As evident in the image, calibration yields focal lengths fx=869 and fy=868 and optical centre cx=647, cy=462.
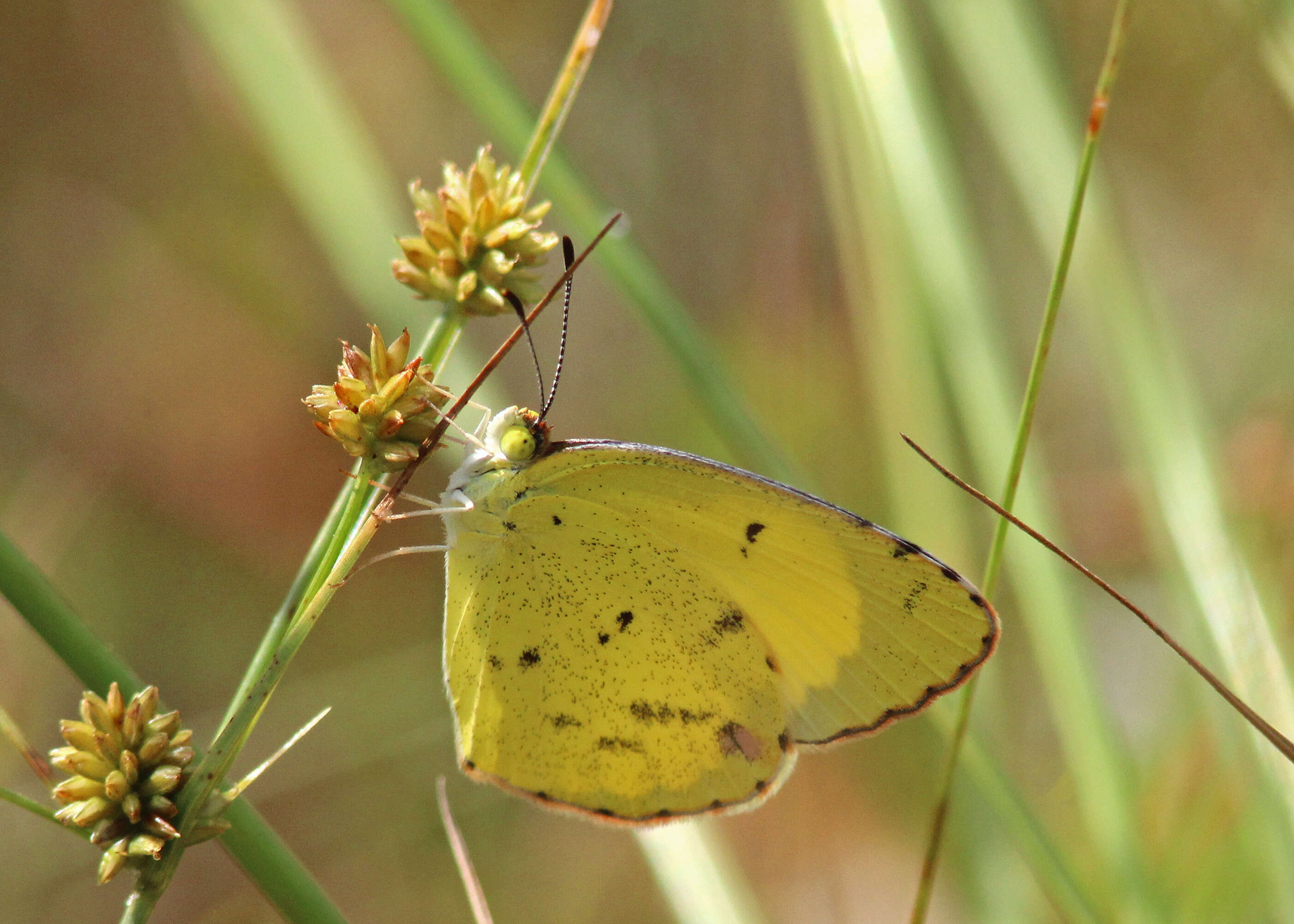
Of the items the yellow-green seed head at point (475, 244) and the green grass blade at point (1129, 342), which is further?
the green grass blade at point (1129, 342)

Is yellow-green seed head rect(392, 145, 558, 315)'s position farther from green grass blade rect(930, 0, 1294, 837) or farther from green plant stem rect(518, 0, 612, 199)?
green grass blade rect(930, 0, 1294, 837)

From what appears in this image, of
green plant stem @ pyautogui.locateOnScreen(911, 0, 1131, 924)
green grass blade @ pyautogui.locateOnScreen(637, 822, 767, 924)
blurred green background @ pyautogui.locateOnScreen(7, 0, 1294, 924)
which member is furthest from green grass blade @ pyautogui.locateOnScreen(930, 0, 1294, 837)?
green grass blade @ pyautogui.locateOnScreen(637, 822, 767, 924)

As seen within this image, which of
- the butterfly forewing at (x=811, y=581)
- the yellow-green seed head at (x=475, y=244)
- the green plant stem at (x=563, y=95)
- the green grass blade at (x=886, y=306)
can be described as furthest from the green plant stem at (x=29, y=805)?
the green grass blade at (x=886, y=306)

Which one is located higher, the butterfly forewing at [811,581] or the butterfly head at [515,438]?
the butterfly head at [515,438]

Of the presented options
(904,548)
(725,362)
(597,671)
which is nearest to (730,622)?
(597,671)

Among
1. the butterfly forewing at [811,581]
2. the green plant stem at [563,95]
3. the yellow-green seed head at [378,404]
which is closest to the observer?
the yellow-green seed head at [378,404]

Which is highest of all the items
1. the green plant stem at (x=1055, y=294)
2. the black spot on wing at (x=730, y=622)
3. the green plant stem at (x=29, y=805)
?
the green plant stem at (x=29, y=805)

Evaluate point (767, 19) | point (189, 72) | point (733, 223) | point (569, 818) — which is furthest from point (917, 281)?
point (189, 72)

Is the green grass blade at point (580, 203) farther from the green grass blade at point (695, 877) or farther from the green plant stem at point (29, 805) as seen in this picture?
the green plant stem at point (29, 805)
